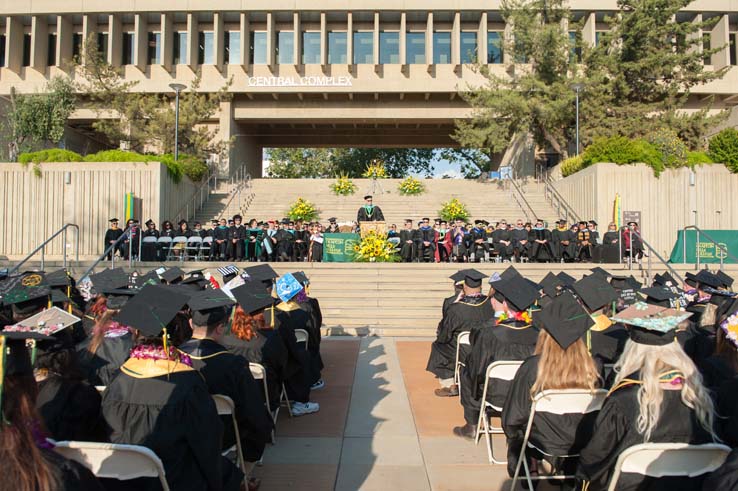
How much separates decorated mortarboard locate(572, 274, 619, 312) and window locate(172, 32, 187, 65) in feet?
106

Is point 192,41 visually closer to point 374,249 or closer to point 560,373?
point 374,249

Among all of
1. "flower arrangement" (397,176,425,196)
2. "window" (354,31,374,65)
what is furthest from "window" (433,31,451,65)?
"flower arrangement" (397,176,425,196)

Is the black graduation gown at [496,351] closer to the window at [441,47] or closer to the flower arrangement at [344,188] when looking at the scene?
the flower arrangement at [344,188]

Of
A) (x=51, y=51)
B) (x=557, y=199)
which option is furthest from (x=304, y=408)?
(x=51, y=51)

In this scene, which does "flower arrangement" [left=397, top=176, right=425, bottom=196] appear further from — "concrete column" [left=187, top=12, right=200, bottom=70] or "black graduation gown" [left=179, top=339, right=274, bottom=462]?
"black graduation gown" [left=179, top=339, right=274, bottom=462]

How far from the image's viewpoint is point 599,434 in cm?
278

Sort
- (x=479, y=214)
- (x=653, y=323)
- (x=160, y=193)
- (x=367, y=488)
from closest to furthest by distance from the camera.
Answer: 1. (x=653, y=323)
2. (x=367, y=488)
3. (x=160, y=193)
4. (x=479, y=214)

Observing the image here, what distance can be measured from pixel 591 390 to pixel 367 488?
1853 mm

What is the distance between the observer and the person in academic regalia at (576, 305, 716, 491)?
8.56ft

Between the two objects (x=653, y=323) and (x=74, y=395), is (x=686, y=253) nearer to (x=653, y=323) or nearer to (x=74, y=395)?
(x=653, y=323)

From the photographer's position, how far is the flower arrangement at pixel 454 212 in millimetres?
22906

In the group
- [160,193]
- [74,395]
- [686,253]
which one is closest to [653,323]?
[74,395]

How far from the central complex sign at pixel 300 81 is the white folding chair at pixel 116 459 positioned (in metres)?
30.5

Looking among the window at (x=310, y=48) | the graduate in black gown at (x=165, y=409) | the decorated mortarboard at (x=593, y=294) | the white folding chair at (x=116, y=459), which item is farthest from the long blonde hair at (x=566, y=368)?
the window at (x=310, y=48)
